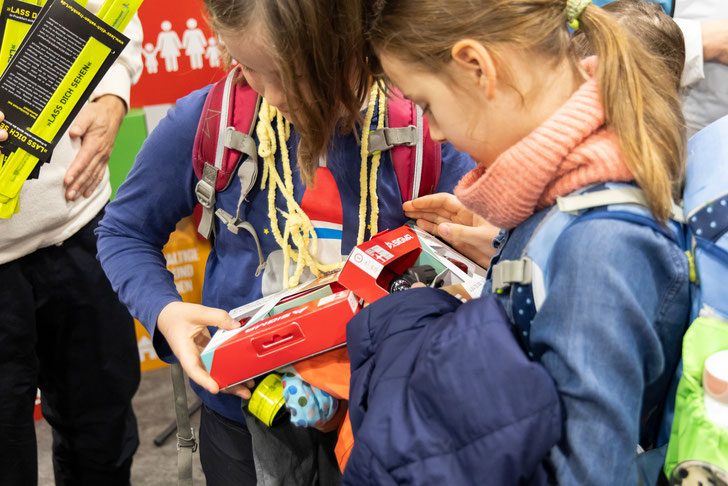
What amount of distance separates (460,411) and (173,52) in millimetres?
2206

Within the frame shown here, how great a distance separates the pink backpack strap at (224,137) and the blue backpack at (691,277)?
541 millimetres

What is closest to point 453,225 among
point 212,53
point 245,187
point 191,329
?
point 245,187

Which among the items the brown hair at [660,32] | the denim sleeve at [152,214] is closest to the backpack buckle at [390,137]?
the denim sleeve at [152,214]

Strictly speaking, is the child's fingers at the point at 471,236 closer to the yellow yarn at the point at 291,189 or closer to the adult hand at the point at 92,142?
the yellow yarn at the point at 291,189

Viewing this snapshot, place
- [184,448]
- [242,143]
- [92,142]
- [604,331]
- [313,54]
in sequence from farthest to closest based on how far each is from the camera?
[92,142]
[184,448]
[242,143]
[313,54]
[604,331]

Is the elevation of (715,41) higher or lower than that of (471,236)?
higher

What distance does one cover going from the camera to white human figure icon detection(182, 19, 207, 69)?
2518 mm

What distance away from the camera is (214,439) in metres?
1.32

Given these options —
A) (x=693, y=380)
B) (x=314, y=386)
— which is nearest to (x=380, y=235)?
(x=314, y=386)

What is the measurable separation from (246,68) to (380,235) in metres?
0.34

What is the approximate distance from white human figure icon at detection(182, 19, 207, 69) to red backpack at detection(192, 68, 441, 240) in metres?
1.50

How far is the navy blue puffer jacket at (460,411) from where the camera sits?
68cm

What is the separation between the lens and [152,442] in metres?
2.65

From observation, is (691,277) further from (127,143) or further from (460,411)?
(127,143)
